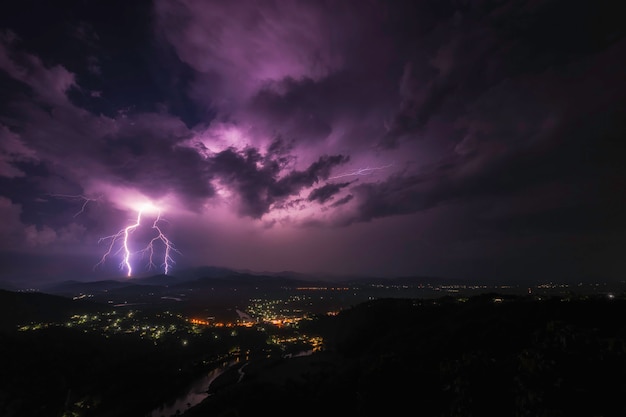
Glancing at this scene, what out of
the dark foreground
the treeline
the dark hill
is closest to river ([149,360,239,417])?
the dark foreground

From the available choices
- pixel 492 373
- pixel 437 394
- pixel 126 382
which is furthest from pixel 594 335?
pixel 126 382

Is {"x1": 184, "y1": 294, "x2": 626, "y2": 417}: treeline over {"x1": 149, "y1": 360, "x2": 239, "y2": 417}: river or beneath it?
over

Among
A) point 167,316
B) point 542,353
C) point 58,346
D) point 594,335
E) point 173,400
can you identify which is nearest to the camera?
point 542,353

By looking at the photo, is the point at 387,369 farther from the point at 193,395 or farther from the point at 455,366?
the point at 193,395

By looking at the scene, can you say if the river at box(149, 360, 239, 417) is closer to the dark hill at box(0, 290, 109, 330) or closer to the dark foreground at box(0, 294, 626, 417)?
the dark foreground at box(0, 294, 626, 417)

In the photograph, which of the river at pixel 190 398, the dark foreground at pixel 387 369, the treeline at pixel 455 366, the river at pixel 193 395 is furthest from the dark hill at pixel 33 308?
the treeline at pixel 455 366

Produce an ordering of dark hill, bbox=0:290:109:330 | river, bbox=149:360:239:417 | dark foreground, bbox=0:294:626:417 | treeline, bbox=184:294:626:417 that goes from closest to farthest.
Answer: treeline, bbox=184:294:626:417, dark foreground, bbox=0:294:626:417, river, bbox=149:360:239:417, dark hill, bbox=0:290:109:330

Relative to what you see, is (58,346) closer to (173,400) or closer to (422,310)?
(173,400)

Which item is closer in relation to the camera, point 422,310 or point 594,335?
point 594,335
